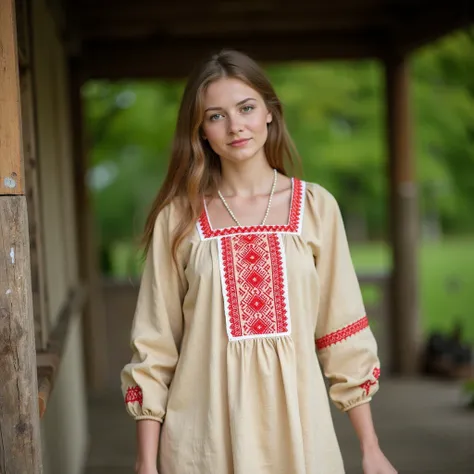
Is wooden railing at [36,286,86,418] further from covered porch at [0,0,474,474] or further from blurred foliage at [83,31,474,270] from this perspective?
blurred foliage at [83,31,474,270]

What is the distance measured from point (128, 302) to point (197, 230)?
18.2 ft

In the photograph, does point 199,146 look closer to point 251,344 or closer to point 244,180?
point 244,180

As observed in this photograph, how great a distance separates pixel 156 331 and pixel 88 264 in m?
5.25

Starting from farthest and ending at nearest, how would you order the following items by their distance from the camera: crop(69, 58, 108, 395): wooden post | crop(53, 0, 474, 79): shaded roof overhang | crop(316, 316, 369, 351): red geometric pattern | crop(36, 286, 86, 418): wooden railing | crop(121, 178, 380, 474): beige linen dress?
crop(69, 58, 108, 395): wooden post → crop(53, 0, 474, 79): shaded roof overhang → crop(36, 286, 86, 418): wooden railing → crop(316, 316, 369, 351): red geometric pattern → crop(121, 178, 380, 474): beige linen dress

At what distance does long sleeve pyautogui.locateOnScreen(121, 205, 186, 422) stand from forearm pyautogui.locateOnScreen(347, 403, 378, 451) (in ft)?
1.62

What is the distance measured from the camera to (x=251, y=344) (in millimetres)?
2201

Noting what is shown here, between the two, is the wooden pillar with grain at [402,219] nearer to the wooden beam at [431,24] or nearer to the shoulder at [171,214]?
the wooden beam at [431,24]

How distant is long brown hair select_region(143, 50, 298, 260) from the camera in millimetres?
2258

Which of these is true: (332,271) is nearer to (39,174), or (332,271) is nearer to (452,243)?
(39,174)

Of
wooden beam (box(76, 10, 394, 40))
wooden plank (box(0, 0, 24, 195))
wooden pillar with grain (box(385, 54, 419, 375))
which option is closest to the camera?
wooden plank (box(0, 0, 24, 195))

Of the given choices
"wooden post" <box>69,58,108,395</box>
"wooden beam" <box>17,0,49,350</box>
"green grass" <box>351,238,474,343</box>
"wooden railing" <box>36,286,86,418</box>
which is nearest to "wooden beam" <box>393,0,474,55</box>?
"wooden post" <box>69,58,108,395</box>

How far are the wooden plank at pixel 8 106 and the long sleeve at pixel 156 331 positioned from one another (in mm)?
459

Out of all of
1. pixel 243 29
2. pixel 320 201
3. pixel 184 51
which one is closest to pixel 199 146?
pixel 320 201

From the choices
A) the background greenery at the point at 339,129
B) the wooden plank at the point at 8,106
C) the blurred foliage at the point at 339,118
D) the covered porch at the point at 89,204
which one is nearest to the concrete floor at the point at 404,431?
the covered porch at the point at 89,204
